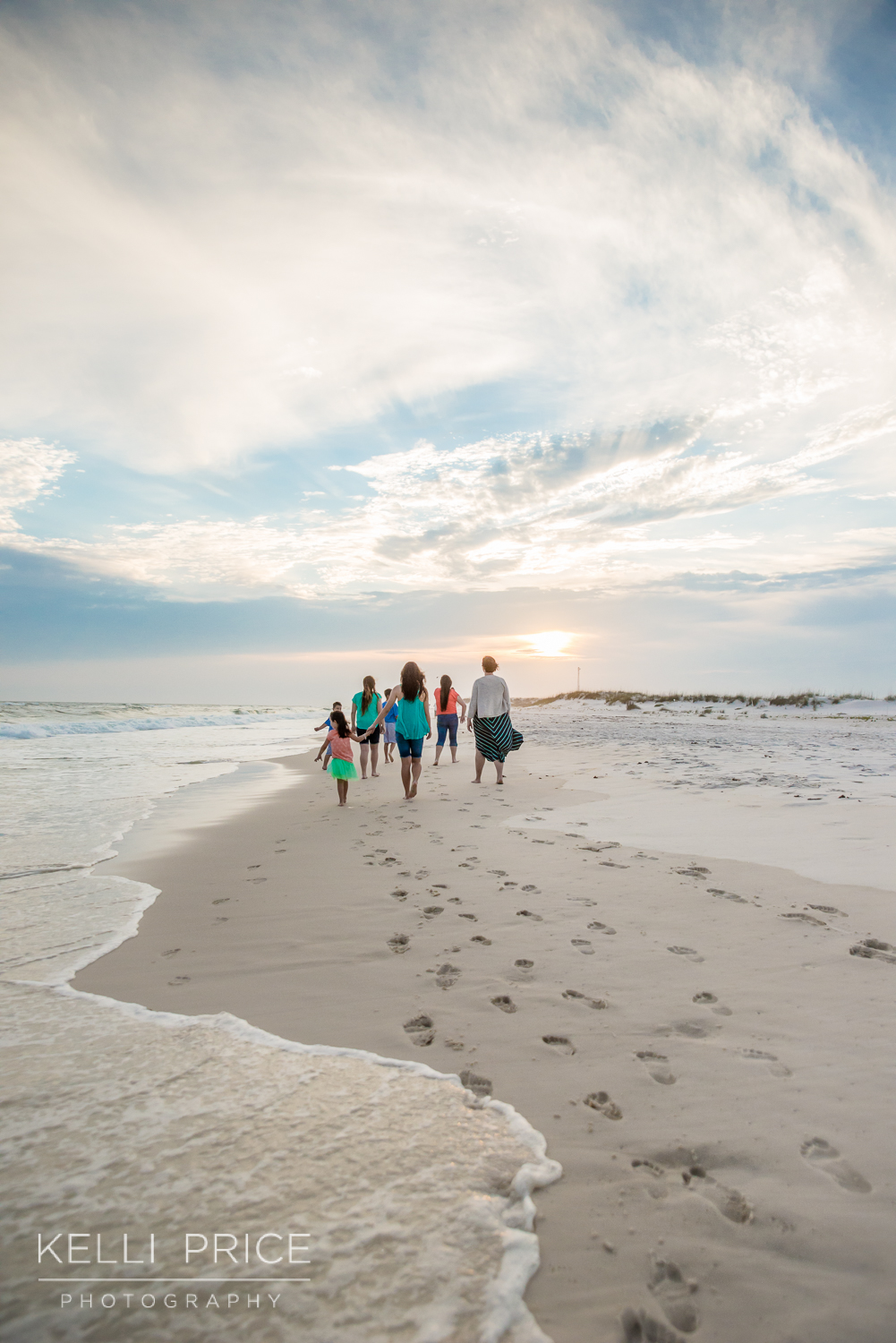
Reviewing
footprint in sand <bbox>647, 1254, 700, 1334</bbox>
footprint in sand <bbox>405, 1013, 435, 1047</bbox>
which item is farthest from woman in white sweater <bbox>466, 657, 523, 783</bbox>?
footprint in sand <bbox>647, 1254, 700, 1334</bbox>

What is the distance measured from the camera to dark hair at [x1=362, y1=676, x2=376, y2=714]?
12648 millimetres

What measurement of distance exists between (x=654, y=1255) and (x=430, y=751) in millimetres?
18481

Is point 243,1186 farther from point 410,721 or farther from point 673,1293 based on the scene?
point 410,721

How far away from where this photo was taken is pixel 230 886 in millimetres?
6320

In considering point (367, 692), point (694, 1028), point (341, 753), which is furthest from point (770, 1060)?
point (367, 692)

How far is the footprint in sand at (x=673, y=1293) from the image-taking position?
1841mm

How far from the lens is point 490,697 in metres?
12.3

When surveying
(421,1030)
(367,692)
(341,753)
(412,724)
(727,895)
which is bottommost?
(421,1030)

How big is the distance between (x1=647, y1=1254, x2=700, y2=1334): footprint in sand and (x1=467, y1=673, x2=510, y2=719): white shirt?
1035 centimetres

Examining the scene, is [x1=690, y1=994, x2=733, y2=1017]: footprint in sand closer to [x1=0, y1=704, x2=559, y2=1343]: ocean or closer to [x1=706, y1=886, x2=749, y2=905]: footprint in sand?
[x1=0, y1=704, x2=559, y2=1343]: ocean

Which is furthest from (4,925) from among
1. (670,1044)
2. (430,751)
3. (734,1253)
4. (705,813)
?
(430,751)

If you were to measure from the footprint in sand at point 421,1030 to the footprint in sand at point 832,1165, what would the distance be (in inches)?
70.1

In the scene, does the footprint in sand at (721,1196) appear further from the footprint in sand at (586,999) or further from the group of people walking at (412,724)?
the group of people walking at (412,724)

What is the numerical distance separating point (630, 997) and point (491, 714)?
8731 millimetres
